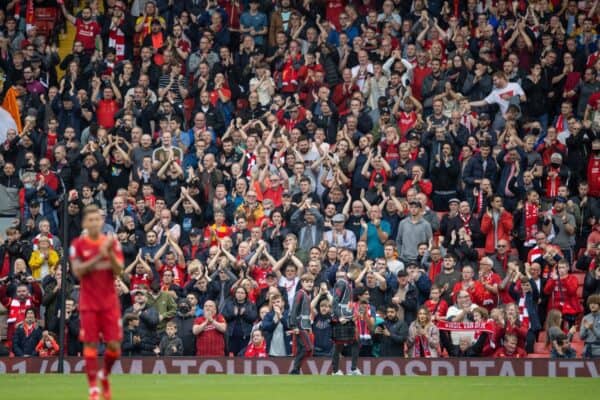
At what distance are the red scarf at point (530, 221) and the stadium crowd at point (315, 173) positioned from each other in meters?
0.03

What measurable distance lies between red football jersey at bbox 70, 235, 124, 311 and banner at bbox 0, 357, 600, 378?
30.9 ft

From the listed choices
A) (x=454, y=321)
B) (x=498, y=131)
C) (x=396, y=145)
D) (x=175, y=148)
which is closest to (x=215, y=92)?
(x=175, y=148)

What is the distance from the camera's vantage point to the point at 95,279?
14.4 metres

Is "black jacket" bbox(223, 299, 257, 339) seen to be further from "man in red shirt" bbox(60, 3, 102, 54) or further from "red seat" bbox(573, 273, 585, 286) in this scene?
"man in red shirt" bbox(60, 3, 102, 54)

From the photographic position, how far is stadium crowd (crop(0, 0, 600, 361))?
2459 cm

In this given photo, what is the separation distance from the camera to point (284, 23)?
104 ft

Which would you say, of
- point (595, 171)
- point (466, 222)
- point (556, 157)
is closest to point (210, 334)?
point (466, 222)

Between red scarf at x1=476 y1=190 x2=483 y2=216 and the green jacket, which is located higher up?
red scarf at x1=476 y1=190 x2=483 y2=216

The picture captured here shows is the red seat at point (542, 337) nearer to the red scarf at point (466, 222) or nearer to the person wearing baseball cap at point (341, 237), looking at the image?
the red scarf at point (466, 222)

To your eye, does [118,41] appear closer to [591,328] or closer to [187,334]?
[187,334]

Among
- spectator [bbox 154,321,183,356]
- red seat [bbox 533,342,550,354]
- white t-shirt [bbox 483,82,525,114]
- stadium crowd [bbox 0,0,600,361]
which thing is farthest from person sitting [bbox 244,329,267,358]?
white t-shirt [bbox 483,82,525,114]

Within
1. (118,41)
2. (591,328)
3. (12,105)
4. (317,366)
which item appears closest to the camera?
(317,366)

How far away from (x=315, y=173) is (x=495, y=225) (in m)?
4.00

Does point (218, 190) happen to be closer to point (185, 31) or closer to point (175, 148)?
point (175, 148)
